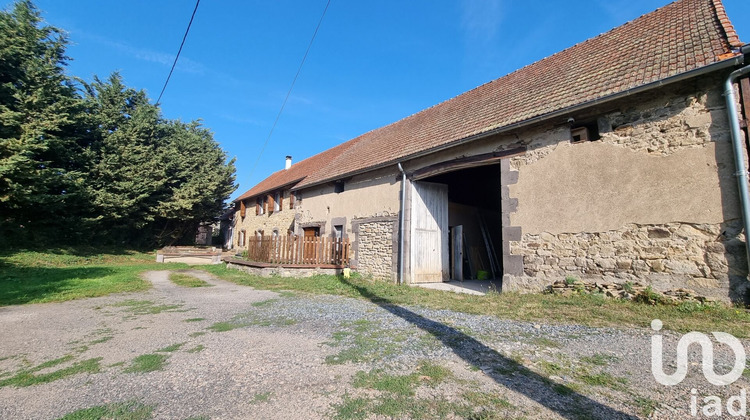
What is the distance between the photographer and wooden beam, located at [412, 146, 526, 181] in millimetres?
7959

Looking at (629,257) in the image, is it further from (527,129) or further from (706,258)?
(527,129)

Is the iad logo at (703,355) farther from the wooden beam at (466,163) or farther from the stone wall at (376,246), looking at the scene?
the stone wall at (376,246)

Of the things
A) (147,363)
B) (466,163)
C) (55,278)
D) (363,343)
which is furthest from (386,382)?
(55,278)

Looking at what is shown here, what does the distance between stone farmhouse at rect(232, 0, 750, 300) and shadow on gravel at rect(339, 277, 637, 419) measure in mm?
3928

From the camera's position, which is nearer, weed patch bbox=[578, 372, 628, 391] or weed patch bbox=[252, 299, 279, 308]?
weed patch bbox=[578, 372, 628, 391]

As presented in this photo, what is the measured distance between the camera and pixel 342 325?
4.94m

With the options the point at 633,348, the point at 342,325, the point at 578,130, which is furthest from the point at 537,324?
the point at 578,130

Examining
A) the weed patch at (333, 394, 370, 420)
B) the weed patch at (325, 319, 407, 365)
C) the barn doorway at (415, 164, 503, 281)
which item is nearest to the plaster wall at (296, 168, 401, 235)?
the barn doorway at (415, 164, 503, 281)

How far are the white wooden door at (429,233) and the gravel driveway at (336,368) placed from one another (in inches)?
193

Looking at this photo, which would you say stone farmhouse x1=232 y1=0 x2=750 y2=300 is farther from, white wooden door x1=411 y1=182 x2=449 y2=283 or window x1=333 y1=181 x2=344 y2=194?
window x1=333 y1=181 x2=344 y2=194

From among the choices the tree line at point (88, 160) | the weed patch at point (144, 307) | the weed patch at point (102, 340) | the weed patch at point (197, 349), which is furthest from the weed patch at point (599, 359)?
the tree line at point (88, 160)

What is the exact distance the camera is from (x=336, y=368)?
126 inches

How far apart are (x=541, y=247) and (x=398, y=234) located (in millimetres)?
4400

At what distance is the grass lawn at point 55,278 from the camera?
7590mm
